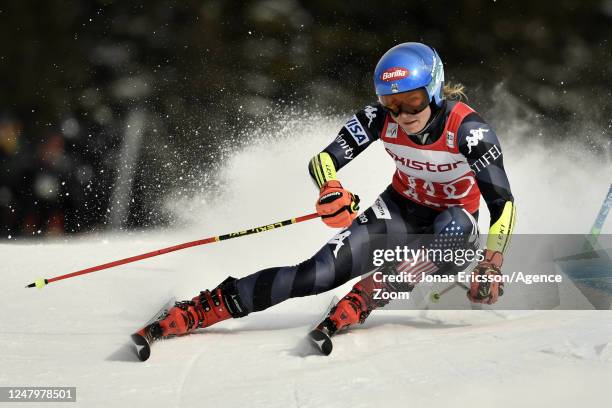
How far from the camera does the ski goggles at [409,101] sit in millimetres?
3416

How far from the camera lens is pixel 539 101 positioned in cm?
874

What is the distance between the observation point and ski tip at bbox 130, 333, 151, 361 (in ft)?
9.73

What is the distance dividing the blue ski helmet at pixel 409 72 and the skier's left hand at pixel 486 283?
2.86 feet

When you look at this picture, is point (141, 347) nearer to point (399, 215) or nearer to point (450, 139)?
point (399, 215)

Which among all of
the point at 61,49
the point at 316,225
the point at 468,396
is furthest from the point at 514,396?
the point at 61,49

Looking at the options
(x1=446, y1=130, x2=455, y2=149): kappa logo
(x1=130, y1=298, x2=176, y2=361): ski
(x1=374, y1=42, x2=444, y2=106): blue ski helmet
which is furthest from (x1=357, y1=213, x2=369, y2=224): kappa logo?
(x1=130, y1=298, x2=176, y2=361): ski

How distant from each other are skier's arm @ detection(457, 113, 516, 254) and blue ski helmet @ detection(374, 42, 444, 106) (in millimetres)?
259

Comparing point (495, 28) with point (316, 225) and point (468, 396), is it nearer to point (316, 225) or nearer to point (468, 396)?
point (316, 225)

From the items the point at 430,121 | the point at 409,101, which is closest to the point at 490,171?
the point at 430,121

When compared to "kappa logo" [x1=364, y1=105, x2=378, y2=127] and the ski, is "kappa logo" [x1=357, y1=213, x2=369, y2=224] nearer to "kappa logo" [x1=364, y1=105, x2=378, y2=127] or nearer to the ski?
"kappa logo" [x1=364, y1=105, x2=378, y2=127]

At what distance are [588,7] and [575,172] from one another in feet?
8.02

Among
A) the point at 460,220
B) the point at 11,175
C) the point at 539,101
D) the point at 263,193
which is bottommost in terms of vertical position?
the point at 460,220

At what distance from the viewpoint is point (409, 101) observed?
11.3 ft

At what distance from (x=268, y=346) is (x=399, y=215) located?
1115mm
